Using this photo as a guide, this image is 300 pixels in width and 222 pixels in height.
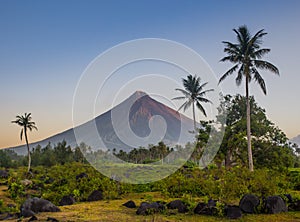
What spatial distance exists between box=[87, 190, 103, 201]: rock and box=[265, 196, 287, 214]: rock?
8.30 m

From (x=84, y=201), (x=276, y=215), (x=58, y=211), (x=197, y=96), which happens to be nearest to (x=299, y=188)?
(x=276, y=215)

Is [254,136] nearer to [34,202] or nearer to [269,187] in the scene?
[269,187]

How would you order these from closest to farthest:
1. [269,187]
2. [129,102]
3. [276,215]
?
1. [276,215]
2. [269,187]
3. [129,102]

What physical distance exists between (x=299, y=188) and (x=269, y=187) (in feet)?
21.8

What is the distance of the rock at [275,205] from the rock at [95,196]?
830 cm

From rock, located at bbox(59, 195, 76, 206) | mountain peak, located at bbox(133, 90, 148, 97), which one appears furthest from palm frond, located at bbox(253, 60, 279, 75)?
rock, located at bbox(59, 195, 76, 206)

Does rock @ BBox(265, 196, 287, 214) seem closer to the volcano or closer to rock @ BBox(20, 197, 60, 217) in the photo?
rock @ BBox(20, 197, 60, 217)

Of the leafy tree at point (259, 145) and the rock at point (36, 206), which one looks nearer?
the rock at point (36, 206)

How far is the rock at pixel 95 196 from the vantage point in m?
15.4

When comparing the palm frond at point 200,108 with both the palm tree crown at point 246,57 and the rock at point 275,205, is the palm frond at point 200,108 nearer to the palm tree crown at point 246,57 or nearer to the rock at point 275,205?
the palm tree crown at point 246,57

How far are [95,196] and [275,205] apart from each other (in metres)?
8.68

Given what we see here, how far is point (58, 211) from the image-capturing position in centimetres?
1149

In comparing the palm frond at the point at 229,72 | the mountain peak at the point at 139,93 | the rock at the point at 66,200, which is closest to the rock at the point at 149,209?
the rock at the point at 66,200

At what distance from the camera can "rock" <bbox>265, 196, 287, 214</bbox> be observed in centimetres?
1011
